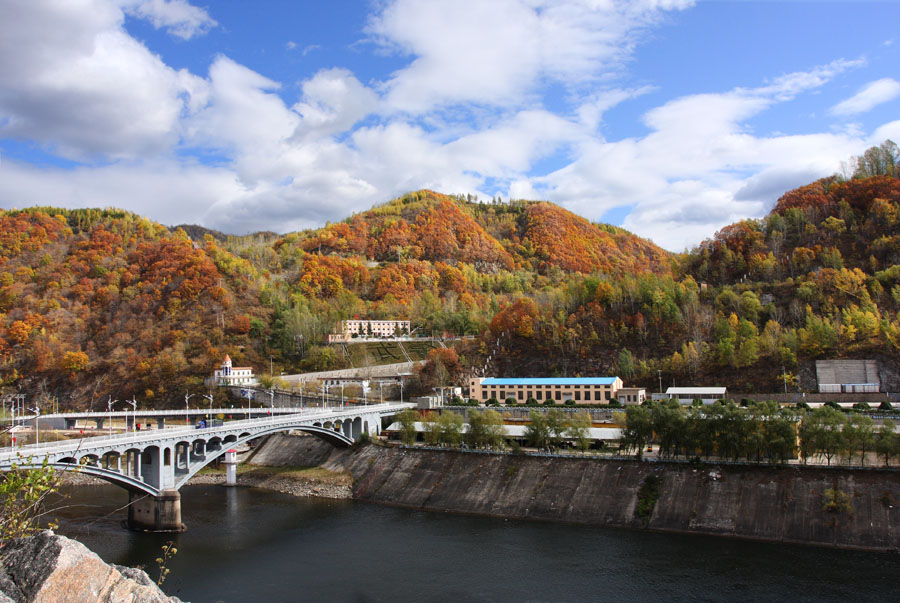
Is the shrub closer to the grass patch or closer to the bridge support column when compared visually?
the grass patch

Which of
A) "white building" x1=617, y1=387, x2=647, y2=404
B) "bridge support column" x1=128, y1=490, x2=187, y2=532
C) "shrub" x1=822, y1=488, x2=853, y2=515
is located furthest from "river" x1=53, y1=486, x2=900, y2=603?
"white building" x1=617, y1=387, x2=647, y2=404

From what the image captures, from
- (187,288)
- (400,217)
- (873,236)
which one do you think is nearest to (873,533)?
(873,236)

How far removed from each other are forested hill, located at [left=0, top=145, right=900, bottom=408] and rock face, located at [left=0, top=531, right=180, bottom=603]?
72.1 m

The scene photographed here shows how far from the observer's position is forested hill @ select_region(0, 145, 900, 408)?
262 feet

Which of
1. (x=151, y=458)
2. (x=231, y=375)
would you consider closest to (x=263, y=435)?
(x=151, y=458)

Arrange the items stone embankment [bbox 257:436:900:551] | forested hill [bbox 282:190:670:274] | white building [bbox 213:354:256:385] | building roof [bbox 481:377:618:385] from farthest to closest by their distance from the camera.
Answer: forested hill [bbox 282:190:670:274] < white building [bbox 213:354:256:385] < building roof [bbox 481:377:618:385] < stone embankment [bbox 257:436:900:551]

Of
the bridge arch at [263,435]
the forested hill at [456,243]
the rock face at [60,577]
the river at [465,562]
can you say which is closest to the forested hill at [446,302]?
the forested hill at [456,243]

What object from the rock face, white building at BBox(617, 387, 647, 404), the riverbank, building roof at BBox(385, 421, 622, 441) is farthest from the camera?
white building at BBox(617, 387, 647, 404)

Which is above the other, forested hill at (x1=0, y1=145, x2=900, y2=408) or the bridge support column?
forested hill at (x1=0, y1=145, x2=900, y2=408)

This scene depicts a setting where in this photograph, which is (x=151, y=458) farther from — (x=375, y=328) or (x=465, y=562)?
(x=375, y=328)

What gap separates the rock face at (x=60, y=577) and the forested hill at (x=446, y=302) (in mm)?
72110

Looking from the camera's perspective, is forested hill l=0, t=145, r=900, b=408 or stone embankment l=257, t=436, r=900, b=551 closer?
stone embankment l=257, t=436, r=900, b=551

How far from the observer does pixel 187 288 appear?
127 m

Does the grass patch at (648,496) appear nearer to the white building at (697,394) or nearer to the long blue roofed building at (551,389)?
the white building at (697,394)
